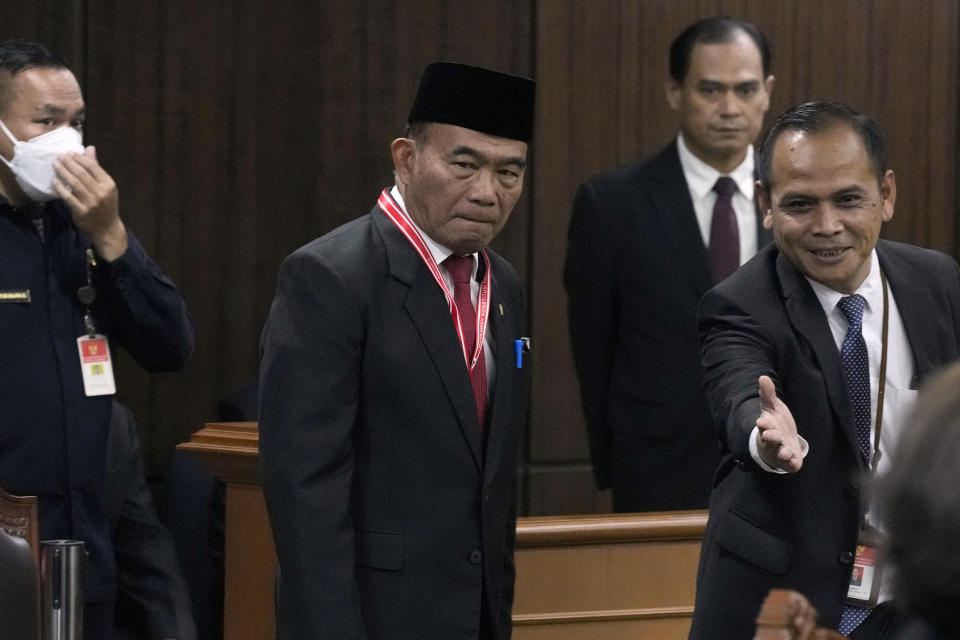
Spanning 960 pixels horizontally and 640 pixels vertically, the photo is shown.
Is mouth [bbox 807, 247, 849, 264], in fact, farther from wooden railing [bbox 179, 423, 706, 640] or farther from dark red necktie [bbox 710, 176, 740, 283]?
dark red necktie [bbox 710, 176, 740, 283]

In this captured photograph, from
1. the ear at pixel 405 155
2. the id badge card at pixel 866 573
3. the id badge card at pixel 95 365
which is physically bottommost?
the id badge card at pixel 866 573

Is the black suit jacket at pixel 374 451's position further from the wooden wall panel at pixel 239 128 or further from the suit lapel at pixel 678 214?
the wooden wall panel at pixel 239 128

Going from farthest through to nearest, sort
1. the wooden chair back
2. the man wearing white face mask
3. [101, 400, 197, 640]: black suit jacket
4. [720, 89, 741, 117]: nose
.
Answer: [720, 89, 741, 117]: nose < [101, 400, 197, 640]: black suit jacket < the man wearing white face mask < the wooden chair back

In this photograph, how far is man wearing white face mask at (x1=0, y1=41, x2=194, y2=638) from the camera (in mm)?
3309

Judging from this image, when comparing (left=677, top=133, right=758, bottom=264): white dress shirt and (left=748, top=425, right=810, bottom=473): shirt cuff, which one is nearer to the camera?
(left=748, top=425, right=810, bottom=473): shirt cuff

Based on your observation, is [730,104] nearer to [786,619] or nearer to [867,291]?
[867,291]

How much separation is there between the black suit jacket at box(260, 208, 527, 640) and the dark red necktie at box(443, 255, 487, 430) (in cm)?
3

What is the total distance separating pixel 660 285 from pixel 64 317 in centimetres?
173

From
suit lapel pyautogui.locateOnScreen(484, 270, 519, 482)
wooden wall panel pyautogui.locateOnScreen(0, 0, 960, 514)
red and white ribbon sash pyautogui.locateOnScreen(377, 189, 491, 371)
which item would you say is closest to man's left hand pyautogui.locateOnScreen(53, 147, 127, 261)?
red and white ribbon sash pyautogui.locateOnScreen(377, 189, 491, 371)

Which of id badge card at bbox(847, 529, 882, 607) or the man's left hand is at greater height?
the man's left hand

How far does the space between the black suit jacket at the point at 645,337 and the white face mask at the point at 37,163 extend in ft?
5.30

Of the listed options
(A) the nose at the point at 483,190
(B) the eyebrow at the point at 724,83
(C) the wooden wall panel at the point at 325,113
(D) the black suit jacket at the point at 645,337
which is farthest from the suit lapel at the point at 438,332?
(C) the wooden wall panel at the point at 325,113

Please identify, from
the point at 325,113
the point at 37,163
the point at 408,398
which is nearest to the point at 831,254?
the point at 408,398

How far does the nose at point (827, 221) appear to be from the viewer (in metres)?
2.63
